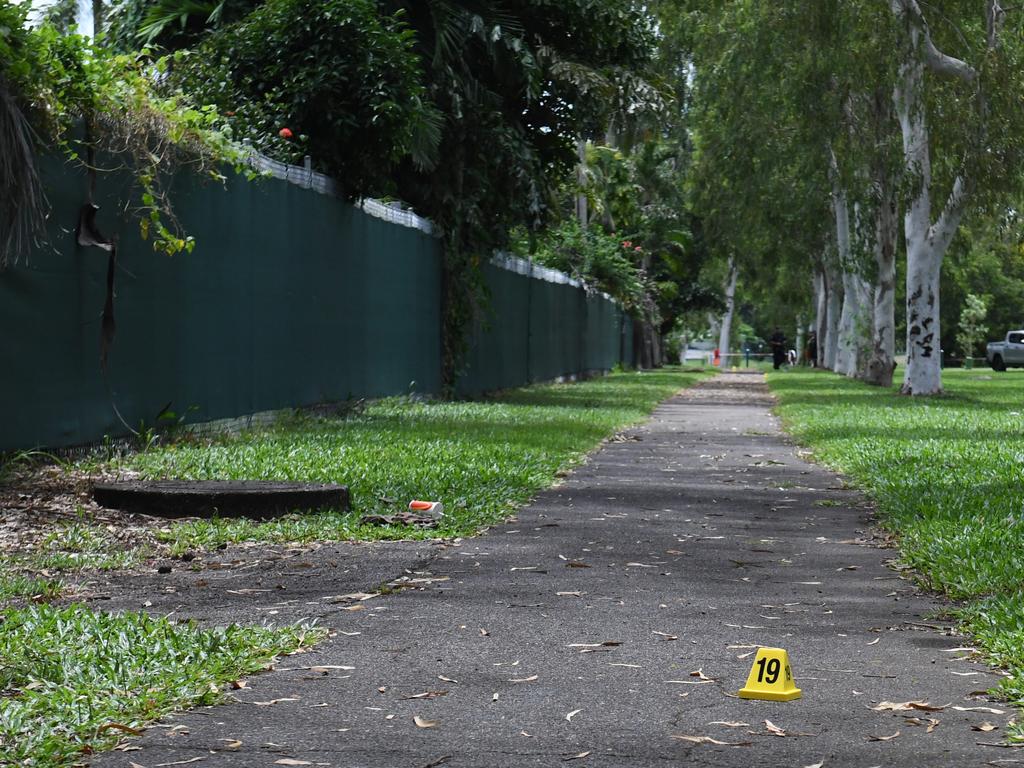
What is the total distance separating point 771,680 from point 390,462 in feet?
21.5

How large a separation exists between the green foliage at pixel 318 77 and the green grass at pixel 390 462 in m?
3.13

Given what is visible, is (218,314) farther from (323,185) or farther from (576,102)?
(576,102)

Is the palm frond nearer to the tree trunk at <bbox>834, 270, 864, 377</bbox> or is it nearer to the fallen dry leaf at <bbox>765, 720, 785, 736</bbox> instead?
the fallen dry leaf at <bbox>765, 720, 785, 736</bbox>

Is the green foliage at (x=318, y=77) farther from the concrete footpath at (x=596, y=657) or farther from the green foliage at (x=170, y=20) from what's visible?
the concrete footpath at (x=596, y=657)

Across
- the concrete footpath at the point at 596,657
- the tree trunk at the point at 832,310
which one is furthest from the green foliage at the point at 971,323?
the concrete footpath at the point at 596,657

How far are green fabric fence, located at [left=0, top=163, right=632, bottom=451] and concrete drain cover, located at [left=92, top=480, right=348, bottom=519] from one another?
4.78 feet

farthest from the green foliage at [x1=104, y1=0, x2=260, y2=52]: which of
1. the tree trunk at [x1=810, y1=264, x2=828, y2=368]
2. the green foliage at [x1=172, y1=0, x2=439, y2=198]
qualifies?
the tree trunk at [x1=810, y1=264, x2=828, y2=368]

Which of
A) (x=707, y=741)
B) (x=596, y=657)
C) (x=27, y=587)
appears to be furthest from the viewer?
(x=27, y=587)

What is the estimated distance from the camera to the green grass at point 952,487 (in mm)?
6039

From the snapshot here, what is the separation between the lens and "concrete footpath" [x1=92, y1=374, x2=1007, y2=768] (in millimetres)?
4082

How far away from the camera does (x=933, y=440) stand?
588 inches

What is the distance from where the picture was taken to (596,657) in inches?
205

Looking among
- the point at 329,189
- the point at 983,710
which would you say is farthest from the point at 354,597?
the point at 329,189

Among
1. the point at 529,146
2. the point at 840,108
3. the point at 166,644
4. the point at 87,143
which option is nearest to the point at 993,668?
the point at 166,644
